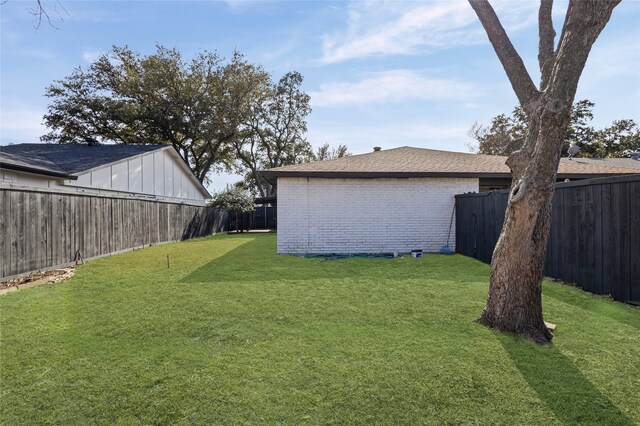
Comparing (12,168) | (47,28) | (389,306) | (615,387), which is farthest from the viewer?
(12,168)

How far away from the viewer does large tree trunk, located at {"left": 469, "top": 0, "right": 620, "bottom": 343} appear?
3.05 meters

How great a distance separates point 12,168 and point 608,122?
37233 millimetres

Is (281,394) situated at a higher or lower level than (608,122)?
lower

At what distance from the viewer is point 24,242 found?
5.99 m

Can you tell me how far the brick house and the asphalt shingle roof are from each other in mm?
7250

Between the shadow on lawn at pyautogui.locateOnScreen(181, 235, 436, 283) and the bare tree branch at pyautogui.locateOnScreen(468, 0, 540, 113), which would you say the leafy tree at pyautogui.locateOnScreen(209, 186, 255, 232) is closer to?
the shadow on lawn at pyautogui.locateOnScreen(181, 235, 436, 283)

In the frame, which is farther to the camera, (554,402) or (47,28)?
(47,28)

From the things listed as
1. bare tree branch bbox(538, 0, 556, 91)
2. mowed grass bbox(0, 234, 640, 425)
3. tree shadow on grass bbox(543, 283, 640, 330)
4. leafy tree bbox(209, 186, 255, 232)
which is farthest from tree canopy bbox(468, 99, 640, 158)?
mowed grass bbox(0, 234, 640, 425)

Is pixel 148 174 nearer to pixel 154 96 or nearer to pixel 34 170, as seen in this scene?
pixel 34 170

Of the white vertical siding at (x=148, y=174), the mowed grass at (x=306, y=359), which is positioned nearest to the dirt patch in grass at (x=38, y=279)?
the mowed grass at (x=306, y=359)

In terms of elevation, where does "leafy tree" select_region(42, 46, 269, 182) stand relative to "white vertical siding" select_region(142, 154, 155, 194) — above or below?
above

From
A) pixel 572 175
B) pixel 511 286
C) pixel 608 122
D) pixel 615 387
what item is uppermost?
pixel 608 122

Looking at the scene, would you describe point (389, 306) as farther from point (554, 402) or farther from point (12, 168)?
point (12, 168)

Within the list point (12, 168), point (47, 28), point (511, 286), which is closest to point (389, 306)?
point (511, 286)
